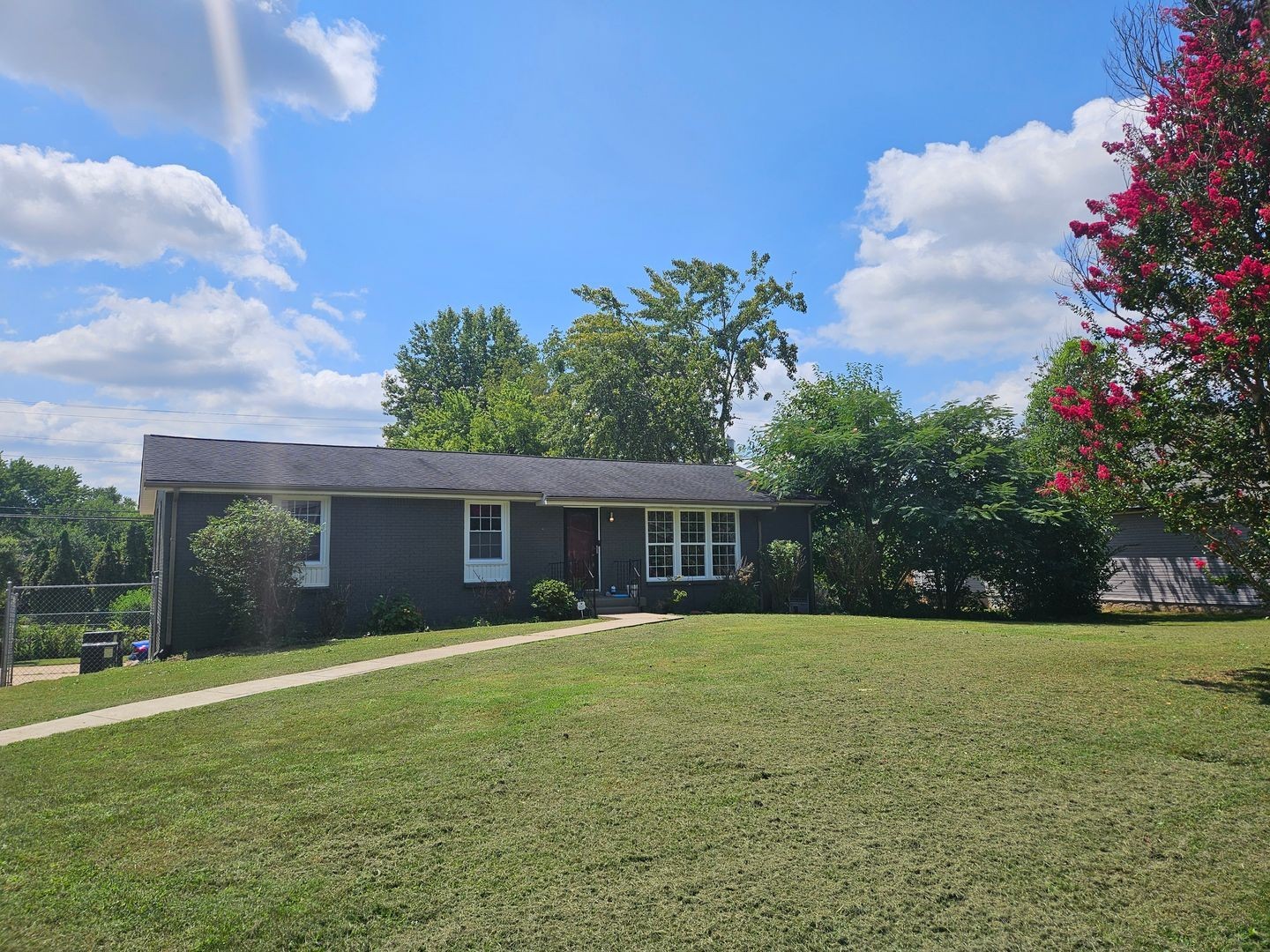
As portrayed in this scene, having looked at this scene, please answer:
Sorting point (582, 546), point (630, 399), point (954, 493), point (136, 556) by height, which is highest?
point (630, 399)

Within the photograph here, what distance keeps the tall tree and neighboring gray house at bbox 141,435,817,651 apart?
126 ft

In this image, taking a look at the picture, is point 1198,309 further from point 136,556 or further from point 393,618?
point 136,556

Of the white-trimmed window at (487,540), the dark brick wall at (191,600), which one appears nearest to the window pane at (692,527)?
the white-trimmed window at (487,540)

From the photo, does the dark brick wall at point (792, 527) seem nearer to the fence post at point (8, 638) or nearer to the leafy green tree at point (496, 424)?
the fence post at point (8, 638)

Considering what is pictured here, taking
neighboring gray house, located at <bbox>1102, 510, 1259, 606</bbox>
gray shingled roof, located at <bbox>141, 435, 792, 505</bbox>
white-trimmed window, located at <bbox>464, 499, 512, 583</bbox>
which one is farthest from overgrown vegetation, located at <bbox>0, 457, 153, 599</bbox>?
neighboring gray house, located at <bbox>1102, 510, 1259, 606</bbox>

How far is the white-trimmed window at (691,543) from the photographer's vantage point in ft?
64.8

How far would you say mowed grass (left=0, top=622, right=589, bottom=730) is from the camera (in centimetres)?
874

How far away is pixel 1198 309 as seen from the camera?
8664 millimetres

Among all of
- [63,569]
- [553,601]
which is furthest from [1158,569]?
[63,569]

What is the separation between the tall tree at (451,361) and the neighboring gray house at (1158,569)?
→ 4132cm

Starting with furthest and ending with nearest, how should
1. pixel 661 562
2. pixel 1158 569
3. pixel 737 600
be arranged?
pixel 1158 569 < pixel 661 562 < pixel 737 600

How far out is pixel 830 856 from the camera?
13.6 feet

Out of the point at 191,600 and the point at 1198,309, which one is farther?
the point at 191,600

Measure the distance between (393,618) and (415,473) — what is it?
3639mm
